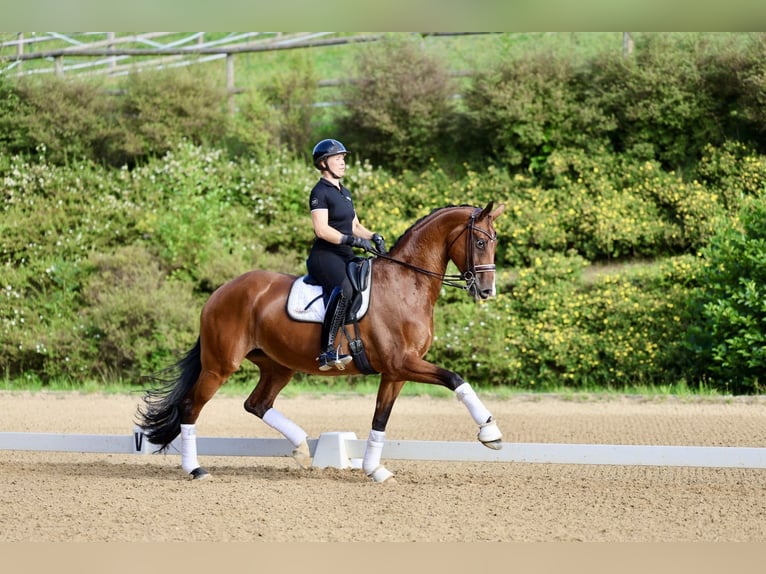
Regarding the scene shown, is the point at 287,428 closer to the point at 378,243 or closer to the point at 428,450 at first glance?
the point at 428,450

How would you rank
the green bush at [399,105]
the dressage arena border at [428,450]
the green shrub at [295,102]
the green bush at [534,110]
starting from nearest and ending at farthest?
the dressage arena border at [428,450], the green bush at [534,110], the green bush at [399,105], the green shrub at [295,102]

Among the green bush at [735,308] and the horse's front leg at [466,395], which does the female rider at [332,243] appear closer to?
the horse's front leg at [466,395]

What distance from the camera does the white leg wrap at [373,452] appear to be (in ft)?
23.3

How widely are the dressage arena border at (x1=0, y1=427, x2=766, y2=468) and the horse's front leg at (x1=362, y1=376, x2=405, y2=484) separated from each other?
→ 0.12m

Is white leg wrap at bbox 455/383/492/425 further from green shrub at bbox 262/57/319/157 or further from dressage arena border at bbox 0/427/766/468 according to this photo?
green shrub at bbox 262/57/319/157

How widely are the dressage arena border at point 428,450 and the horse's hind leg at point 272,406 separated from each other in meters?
0.09

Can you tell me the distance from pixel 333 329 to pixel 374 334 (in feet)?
1.02

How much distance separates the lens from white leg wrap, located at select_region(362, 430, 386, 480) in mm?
7098

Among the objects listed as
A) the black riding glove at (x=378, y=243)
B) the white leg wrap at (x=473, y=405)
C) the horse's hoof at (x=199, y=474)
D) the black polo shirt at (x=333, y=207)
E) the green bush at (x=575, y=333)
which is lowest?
the green bush at (x=575, y=333)

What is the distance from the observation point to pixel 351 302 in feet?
23.0

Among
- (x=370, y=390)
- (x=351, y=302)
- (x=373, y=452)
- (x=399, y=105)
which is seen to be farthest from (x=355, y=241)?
(x=399, y=105)

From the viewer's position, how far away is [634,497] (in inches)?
261

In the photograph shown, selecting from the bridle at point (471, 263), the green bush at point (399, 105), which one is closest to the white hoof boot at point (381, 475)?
the bridle at point (471, 263)

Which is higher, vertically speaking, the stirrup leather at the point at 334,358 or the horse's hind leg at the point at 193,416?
the stirrup leather at the point at 334,358
